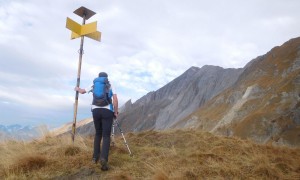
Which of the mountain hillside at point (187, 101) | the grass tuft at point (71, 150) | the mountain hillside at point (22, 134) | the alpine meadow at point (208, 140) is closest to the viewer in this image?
the alpine meadow at point (208, 140)

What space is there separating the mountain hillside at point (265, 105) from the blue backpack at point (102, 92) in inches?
1036

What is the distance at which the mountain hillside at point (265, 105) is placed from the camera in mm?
37375

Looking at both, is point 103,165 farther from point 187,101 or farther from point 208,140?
point 187,101

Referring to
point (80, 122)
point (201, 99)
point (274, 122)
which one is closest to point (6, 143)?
point (274, 122)

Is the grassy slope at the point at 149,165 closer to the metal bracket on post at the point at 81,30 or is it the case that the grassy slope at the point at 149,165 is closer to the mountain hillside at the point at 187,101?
the metal bracket on post at the point at 81,30

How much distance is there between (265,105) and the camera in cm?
4416

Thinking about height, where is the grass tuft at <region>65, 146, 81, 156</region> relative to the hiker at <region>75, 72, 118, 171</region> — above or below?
below

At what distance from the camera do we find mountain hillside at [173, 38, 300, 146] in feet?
123

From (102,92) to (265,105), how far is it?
3931 cm

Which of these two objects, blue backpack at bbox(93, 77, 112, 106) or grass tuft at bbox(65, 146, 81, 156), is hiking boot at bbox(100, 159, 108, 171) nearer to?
blue backpack at bbox(93, 77, 112, 106)

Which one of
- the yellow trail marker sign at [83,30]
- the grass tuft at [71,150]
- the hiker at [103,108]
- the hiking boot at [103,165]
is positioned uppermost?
the yellow trail marker sign at [83,30]

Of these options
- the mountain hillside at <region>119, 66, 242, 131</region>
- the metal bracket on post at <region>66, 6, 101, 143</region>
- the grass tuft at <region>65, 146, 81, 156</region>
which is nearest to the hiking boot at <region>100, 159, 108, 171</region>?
the grass tuft at <region>65, 146, 81, 156</region>

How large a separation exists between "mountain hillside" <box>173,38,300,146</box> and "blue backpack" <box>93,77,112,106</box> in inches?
1036

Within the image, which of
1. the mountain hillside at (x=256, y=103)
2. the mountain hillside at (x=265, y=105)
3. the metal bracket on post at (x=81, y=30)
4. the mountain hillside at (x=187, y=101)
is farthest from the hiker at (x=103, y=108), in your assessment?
the mountain hillside at (x=187, y=101)
